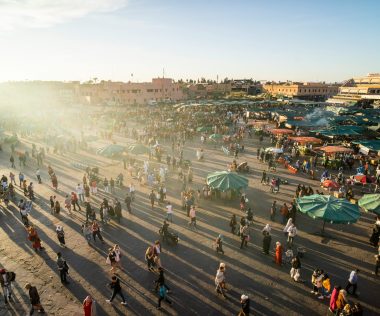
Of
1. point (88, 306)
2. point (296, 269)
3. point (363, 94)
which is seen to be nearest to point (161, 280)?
point (88, 306)

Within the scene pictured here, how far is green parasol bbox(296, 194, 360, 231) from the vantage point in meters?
11.0

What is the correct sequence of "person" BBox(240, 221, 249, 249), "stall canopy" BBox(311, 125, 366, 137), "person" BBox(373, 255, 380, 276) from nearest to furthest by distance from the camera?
"person" BBox(373, 255, 380, 276), "person" BBox(240, 221, 249, 249), "stall canopy" BBox(311, 125, 366, 137)

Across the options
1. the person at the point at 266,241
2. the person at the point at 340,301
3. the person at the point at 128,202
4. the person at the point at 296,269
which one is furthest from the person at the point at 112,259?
the person at the point at 340,301

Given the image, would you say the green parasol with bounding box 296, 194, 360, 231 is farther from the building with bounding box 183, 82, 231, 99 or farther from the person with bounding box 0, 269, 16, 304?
the building with bounding box 183, 82, 231, 99

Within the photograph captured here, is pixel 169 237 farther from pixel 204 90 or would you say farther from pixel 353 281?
pixel 204 90

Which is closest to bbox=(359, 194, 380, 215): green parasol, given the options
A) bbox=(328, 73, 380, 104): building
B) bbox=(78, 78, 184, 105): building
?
bbox=(328, 73, 380, 104): building

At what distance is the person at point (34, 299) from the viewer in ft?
27.1

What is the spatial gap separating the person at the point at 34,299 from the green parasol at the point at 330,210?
31.7 feet

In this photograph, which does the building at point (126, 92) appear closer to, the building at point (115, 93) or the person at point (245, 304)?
the building at point (115, 93)

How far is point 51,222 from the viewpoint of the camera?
14180mm

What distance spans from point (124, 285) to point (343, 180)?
15889mm

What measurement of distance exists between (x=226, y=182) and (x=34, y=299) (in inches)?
379

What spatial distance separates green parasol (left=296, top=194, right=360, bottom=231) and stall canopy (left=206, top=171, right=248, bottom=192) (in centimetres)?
349

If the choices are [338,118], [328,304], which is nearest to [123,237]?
[328,304]
